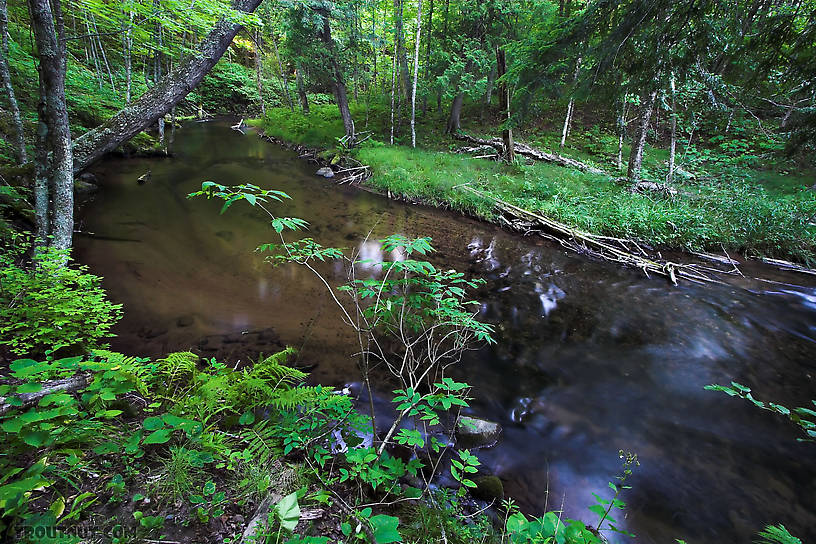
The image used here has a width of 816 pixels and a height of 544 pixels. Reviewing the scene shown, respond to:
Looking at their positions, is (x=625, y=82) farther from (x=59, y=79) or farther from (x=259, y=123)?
(x=259, y=123)

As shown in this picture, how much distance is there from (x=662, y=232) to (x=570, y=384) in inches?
257

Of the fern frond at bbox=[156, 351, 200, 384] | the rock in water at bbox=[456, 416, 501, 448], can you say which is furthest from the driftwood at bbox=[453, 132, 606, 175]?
the fern frond at bbox=[156, 351, 200, 384]

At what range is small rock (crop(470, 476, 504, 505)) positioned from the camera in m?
2.98

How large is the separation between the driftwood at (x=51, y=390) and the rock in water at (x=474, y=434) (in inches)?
123

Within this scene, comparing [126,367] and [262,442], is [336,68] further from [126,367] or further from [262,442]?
[262,442]

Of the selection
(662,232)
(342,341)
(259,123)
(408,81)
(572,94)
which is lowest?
(342,341)

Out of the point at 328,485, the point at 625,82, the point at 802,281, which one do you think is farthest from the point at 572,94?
the point at 802,281

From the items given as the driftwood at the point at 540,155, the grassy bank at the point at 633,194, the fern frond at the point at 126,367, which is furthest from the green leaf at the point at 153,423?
the driftwood at the point at 540,155

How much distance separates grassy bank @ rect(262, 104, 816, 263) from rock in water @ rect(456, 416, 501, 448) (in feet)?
23.4

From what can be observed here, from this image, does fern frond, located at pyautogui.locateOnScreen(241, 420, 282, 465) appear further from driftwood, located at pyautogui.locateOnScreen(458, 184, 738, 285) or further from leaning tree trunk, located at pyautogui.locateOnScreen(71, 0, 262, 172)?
driftwood, located at pyautogui.locateOnScreen(458, 184, 738, 285)

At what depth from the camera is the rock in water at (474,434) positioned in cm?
346

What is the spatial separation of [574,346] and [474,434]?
2.58 m

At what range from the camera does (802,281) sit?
23.5ft

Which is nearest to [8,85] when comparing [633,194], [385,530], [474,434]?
[385,530]
